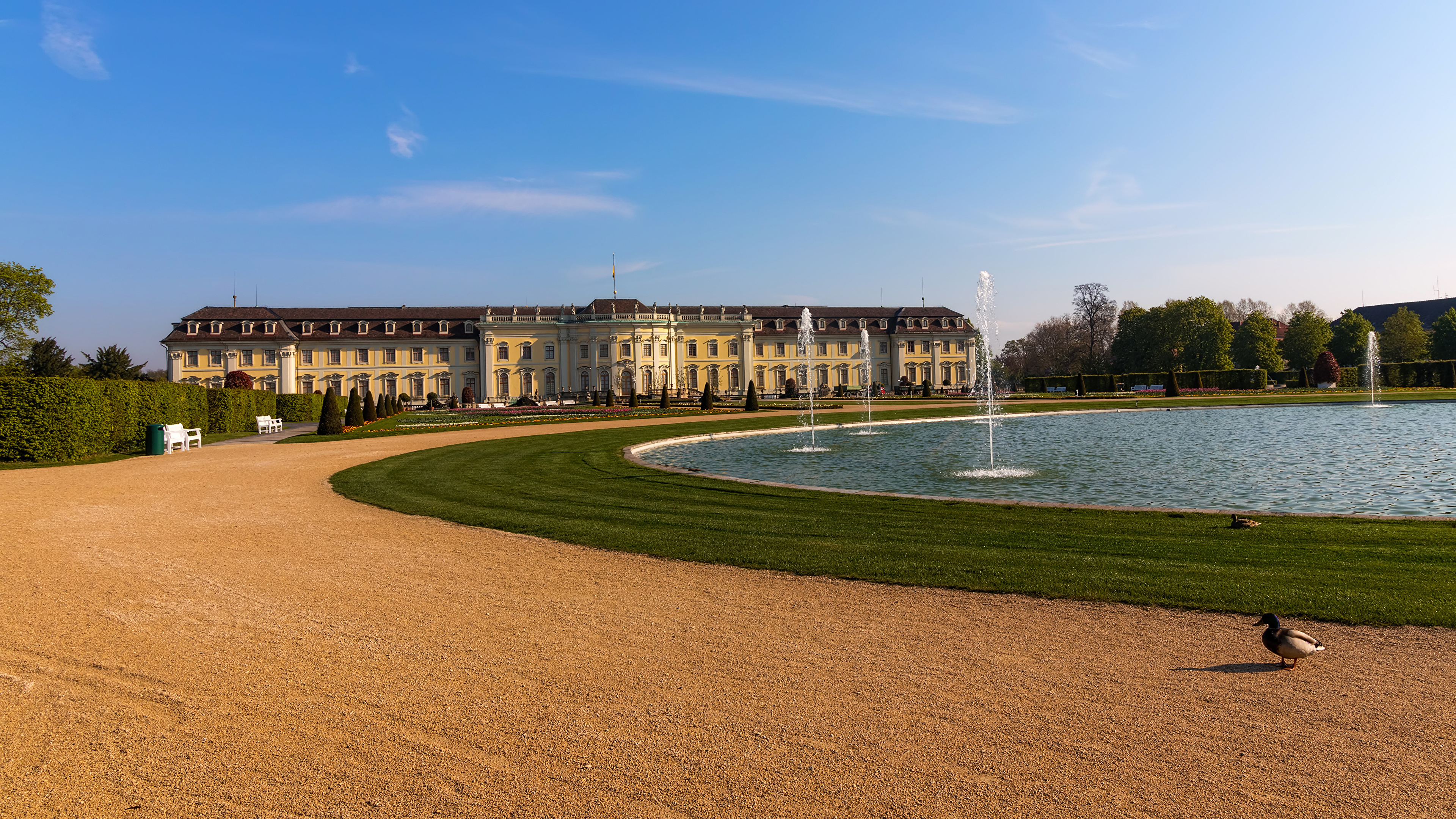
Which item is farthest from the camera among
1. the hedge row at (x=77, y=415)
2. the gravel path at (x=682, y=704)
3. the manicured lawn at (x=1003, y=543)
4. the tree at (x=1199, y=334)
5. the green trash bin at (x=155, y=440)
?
the tree at (x=1199, y=334)

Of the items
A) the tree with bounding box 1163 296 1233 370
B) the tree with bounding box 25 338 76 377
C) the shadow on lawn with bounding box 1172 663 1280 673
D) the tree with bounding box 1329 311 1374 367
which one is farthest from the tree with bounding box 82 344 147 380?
the tree with bounding box 1329 311 1374 367

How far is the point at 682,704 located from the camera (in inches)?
176

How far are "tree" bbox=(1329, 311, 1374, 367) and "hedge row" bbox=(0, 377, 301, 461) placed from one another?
305 feet

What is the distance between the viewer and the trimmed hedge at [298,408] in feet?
154

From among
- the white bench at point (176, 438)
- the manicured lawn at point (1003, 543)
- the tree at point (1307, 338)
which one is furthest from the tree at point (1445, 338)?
the white bench at point (176, 438)

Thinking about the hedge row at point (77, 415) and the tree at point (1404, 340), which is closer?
the hedge row at point (77, 415)

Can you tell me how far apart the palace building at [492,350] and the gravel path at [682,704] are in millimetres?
72351

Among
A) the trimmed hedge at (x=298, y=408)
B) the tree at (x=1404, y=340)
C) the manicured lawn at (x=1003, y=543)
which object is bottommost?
the manicured lawn at (x=1003, y=543)

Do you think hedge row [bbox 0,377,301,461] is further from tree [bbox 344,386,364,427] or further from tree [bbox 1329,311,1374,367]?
tree [bbox 1329,311,1374,367]

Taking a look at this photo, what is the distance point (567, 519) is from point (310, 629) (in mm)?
4881

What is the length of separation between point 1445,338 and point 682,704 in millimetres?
99695

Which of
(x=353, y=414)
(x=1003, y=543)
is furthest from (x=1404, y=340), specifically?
(x=1003, y=543)

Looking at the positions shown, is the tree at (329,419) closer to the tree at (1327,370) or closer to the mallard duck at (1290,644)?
the mallard duck at (1290,644)

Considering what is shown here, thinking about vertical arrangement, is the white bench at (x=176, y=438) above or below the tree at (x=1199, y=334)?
below
